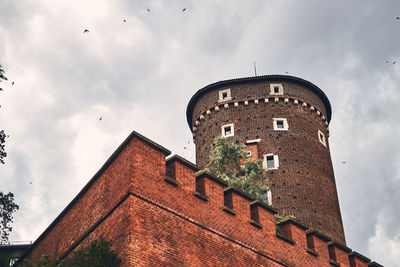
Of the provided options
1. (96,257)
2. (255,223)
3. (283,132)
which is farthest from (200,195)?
(283,132)

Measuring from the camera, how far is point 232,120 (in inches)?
1364

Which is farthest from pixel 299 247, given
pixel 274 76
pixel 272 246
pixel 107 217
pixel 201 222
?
pixel 274 76

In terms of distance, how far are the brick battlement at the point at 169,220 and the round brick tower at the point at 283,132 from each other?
17.0 meters

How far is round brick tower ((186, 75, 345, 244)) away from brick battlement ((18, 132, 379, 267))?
17015mm

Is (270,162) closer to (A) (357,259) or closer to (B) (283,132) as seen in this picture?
(B) (283,132)

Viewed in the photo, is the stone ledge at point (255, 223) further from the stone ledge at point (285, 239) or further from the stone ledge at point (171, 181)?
the stone ledge at point (171, 181)

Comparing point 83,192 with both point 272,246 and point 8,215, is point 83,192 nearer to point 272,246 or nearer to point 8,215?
point 272,246

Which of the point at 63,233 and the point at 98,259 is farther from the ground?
the point at 63,233

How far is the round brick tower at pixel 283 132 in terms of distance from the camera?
3148cm

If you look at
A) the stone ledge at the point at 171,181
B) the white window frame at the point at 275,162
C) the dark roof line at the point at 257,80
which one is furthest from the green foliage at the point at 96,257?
the dark roof line at the point at 257,80

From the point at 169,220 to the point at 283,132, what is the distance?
22826 mm

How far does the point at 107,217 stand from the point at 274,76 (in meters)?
25.4

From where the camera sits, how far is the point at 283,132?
33625mm

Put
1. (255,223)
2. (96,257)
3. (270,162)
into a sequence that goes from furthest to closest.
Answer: (270,162)
(255,223)
(96,257)
